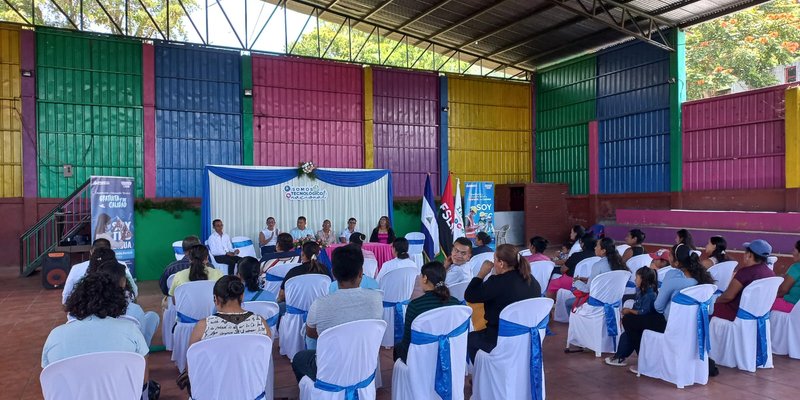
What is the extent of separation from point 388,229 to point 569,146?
764 centimetres

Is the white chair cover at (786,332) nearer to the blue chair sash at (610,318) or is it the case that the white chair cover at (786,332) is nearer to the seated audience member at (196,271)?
the blue chair sash at (610,318)

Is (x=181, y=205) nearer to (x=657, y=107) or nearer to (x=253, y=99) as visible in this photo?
(x=253, y=99)

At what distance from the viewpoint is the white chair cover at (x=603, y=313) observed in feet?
15.0

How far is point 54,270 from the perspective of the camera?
340 inches

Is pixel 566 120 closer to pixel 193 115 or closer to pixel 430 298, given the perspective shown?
pixel 193 115

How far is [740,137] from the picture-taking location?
11547mm

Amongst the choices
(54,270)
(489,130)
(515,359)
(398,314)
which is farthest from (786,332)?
(489,130)

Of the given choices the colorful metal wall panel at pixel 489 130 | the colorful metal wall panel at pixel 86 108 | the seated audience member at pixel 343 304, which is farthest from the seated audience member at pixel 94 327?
the colorful metal wall panel at pixel 489 130

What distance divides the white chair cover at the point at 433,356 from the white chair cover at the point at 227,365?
0.91 metres

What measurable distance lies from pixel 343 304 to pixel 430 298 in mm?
504

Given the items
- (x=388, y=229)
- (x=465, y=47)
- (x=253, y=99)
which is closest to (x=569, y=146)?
(x=465, y=47)

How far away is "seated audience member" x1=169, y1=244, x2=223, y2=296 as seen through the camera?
4203 mm

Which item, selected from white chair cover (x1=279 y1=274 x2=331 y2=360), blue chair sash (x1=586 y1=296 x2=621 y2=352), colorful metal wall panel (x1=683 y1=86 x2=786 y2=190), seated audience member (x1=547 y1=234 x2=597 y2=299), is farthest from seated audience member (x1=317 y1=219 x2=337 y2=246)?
colorful metal wall panel (x1=683 y1=86 x2=786 y2=190)

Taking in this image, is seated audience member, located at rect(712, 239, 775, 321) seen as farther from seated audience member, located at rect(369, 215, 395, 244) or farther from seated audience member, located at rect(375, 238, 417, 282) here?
seated audience member, located at rect(369, 215, 395, 244)
